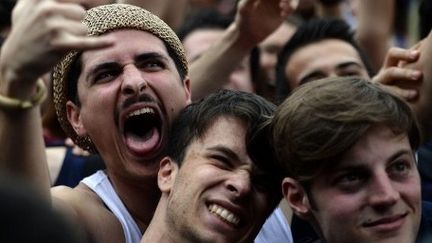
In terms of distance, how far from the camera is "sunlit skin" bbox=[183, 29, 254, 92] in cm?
Result: 514

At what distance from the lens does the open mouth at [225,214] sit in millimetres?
2785

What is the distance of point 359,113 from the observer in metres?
2.56

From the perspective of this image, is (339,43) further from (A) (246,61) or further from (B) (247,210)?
(B) (247,210)

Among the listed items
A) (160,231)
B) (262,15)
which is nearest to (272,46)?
(262,15)

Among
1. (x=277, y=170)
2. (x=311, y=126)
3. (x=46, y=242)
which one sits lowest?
(x=277, y=170)

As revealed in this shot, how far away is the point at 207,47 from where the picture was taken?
552 cm

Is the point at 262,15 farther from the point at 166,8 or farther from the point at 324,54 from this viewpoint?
the point at 324,54

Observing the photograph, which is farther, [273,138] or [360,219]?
[273,138]

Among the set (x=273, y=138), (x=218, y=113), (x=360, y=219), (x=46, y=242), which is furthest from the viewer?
(x=218, y=113)

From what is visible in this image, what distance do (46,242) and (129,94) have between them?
6.83 ft

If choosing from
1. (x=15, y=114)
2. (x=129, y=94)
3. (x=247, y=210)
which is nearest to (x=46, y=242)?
(x=15, y=114)

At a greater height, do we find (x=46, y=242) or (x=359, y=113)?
(x=46, y=242)

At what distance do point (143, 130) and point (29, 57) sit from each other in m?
1.12

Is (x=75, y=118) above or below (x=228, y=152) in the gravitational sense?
below
